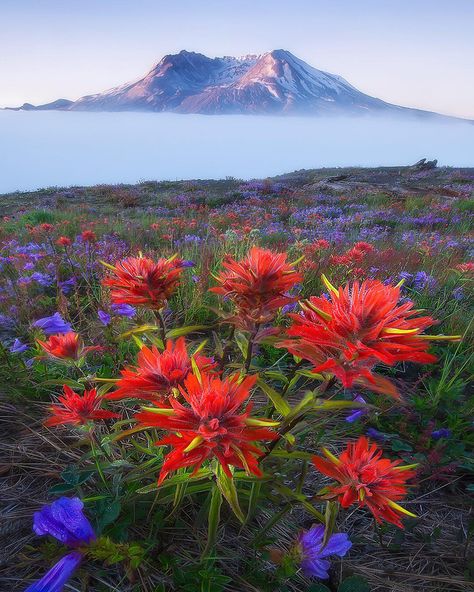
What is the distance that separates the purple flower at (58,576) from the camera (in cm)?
99

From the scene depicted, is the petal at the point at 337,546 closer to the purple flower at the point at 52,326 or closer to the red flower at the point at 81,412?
the red flower at the point at 81,412

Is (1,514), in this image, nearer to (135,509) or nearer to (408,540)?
(135,509)

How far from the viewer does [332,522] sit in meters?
1.05

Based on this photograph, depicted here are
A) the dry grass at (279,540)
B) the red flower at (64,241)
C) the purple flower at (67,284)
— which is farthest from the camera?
the red flower at (64,241)

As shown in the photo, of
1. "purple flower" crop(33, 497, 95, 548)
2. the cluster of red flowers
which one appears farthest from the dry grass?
the cluster of red flowers

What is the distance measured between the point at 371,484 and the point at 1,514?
129cm

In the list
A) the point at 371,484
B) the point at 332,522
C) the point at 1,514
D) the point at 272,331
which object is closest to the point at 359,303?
the point at 272,331

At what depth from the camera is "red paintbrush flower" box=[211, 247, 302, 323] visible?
3.34 feet

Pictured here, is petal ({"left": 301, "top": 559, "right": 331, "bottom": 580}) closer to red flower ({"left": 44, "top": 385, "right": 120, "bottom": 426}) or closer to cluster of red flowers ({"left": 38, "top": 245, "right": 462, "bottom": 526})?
cluster of red flowers ({"left": 38, "top": 245, "right": 462, "bottom": 526})

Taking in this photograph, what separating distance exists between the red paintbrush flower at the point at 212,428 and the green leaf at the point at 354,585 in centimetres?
Answer: 72

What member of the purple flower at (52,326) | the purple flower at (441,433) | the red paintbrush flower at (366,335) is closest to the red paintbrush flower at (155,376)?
the red paintbrush flower at (366,335)

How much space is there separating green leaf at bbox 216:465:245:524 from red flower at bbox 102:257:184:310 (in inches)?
19.7

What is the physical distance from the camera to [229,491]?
0.90m

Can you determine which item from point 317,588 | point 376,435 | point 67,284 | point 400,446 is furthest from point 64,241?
point 317,588
